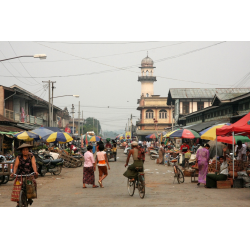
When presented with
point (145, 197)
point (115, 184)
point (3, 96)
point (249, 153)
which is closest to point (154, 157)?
point (3, 96)

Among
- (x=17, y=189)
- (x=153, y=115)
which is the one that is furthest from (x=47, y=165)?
(x=153, y=115)

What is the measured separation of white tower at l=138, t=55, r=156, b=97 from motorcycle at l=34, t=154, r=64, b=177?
80.5m

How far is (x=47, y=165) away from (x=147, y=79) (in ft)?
270

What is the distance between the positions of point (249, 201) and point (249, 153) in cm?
864

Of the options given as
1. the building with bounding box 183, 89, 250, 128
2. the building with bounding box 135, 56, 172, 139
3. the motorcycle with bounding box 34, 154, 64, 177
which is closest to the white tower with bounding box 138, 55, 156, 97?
the building with bounding box 135, 56, 172, 139

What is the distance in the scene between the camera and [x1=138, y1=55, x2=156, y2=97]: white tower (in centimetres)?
10100

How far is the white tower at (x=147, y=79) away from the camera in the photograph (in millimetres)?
101000

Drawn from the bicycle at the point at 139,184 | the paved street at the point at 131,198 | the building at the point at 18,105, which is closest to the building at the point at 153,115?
the building at the point at 18,105

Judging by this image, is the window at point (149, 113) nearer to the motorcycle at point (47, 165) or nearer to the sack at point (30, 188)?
the motorcycle at point (47, 165)

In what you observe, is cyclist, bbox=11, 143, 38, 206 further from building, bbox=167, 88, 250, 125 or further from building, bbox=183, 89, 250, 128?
building, bbox=167, 88, 250, 125

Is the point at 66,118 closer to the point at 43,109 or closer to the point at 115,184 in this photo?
the point at 43,109

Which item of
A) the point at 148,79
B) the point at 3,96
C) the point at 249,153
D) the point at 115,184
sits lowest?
the point at 115,184

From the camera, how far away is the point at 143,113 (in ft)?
285

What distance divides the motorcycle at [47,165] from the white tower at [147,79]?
80534 mm
